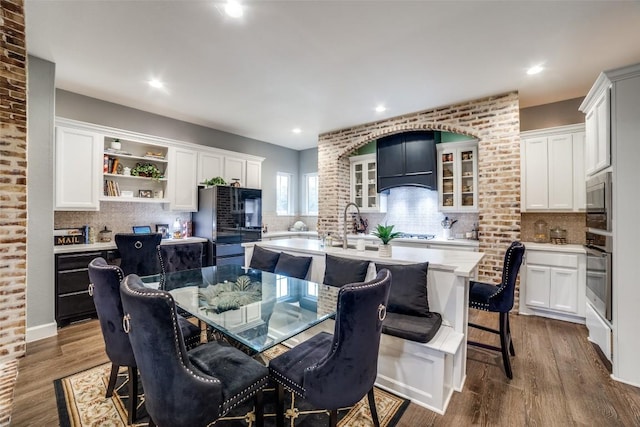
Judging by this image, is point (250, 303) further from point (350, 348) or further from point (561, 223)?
point (561, 223)

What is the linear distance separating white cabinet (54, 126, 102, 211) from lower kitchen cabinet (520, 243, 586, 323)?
19.2ft

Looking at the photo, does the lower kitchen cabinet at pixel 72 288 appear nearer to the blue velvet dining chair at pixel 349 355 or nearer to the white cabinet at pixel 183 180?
the white cabinet at pixel 183 180

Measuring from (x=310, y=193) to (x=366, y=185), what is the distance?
182 centimetres

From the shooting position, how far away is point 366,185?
563cm

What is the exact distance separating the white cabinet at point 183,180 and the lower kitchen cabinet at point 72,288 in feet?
4.65

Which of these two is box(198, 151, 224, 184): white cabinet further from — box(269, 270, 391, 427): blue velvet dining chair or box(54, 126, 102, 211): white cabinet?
box(269, 270, 391, 427): blue velvet dining chair

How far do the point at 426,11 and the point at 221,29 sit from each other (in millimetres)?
1742

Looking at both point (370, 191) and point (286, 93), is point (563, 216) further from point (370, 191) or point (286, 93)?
point (286, 93)

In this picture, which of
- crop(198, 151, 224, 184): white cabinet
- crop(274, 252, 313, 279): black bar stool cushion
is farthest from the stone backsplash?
crop(198, 151, 224, 184): white cabinet

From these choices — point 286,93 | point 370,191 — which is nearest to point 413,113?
point 370,191

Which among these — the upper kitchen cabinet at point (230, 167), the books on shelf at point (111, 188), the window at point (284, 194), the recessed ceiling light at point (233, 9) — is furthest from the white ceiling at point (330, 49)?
the window at point (284, 194)

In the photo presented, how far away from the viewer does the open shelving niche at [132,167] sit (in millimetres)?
3982

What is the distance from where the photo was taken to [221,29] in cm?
246

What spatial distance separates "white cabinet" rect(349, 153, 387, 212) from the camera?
5.52m
